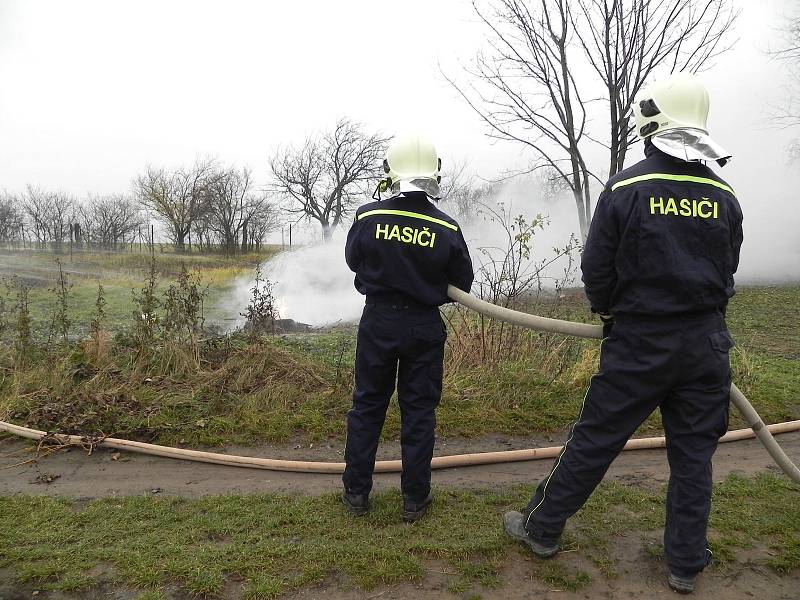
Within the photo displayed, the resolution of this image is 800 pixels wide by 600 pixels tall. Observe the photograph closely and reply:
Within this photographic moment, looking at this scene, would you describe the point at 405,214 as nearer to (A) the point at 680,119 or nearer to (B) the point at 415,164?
(B) the point at 415,164

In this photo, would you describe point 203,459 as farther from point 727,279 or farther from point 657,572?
point 727,279

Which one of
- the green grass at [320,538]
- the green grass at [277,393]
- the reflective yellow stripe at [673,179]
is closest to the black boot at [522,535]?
the green grass at [320,538]

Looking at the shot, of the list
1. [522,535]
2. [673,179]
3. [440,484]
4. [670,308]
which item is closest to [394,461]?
[440,484]

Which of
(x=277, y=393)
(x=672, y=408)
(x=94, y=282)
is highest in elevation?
(x=94, y=282)

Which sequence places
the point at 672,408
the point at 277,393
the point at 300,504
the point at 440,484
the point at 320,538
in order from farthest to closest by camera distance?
1. the point at 277,393
2. the point at 440,484
3. the point at 300,504
4. the point at 320,538
5. the point at 672,408

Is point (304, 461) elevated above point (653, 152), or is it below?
below

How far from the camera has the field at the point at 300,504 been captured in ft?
7.94

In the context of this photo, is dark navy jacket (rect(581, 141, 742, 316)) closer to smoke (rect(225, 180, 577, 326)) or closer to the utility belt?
the utility belt

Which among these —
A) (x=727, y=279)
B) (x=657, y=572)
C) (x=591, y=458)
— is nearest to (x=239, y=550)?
(x=591, y=458)

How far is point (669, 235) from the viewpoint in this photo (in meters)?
2.26

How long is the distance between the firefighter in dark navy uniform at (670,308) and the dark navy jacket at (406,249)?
0.78 meters

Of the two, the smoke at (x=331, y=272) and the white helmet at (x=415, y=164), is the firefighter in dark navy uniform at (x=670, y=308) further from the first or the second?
the smoke at (x=331, y=272)

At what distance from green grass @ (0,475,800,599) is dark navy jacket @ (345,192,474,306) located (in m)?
1.28

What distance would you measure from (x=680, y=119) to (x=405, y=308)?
163 cm
